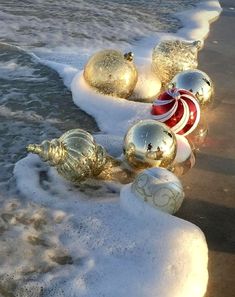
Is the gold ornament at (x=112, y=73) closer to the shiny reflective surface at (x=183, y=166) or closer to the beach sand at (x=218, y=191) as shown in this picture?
the beach sand at (x=218, y=191)

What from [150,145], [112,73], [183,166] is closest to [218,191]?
[183,166]

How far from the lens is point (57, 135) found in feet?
16.8

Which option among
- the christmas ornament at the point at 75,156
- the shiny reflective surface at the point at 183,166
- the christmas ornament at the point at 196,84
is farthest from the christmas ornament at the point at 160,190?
the christmas ornament at the point at 196,84

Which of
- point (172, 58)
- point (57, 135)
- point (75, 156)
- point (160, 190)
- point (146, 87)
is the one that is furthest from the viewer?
point (146, 87)

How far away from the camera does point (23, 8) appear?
33.2 feet

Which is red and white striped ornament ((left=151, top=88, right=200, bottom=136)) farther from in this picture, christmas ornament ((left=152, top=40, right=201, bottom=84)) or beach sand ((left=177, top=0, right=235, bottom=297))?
christmas ornament ((left=152, top=40, right=201, bottom=84))

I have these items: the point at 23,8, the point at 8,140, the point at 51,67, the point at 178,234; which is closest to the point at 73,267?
the point at 178,234

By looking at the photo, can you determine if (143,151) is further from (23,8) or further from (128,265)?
(23,8)

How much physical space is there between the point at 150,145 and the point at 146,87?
210 centimetres

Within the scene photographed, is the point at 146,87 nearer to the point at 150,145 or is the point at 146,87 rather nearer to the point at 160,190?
the point at 150,145

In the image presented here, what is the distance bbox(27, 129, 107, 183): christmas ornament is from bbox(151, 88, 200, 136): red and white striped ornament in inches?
39.7

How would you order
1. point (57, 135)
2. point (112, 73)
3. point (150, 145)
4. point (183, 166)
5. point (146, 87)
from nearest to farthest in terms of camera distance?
point (150, 145) → point (183, 166) → point (57, 135) → point (112, 73) → point (146, 87)

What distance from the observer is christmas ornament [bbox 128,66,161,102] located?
6.03m

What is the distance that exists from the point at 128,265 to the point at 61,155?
1.08 metres
